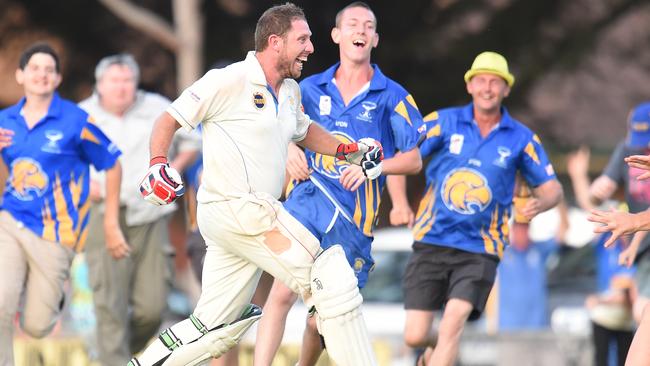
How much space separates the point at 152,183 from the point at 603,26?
44.9ft

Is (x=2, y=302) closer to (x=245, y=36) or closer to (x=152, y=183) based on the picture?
(x=152, y=183)

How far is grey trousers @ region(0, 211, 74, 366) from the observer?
11.3m

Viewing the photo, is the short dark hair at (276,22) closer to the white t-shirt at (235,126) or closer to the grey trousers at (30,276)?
the white t-shirt at (235,126)

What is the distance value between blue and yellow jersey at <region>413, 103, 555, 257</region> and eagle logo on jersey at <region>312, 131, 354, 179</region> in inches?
44.7

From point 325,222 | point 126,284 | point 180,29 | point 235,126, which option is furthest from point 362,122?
point 180,29

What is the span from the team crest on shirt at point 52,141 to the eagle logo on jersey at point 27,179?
0.13 m

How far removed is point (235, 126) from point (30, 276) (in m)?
2.92

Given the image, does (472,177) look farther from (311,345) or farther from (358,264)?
(311,345)

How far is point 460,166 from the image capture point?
11633 mm

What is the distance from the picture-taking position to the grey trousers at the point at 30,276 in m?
11.3

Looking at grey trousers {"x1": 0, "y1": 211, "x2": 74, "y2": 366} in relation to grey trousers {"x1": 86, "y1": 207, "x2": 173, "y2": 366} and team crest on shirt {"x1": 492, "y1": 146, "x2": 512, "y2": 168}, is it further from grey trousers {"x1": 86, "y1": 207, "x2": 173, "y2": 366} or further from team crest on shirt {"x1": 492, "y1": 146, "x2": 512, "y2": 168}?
team crest on shirt {"x1": 492, "y1": 146, "x2": 512, "y2": 168}

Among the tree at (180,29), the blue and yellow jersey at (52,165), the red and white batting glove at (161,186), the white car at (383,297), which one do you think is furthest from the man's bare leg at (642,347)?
the tree at (180,29)

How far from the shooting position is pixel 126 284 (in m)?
13.2

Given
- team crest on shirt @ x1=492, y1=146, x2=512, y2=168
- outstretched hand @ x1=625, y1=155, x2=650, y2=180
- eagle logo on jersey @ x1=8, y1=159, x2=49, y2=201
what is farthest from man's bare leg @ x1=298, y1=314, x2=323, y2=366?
outstretched hand @ x1=625, y1=155, x2=650, y2=180
